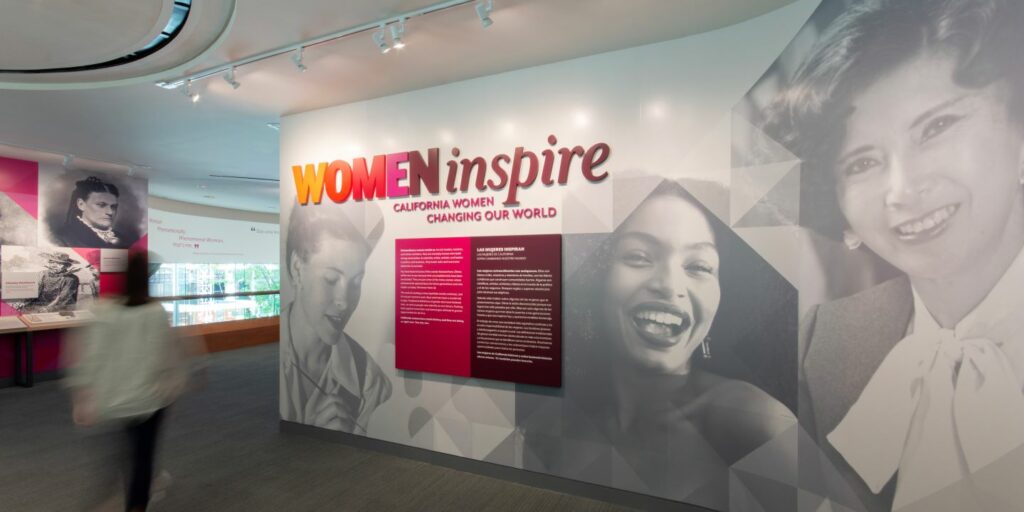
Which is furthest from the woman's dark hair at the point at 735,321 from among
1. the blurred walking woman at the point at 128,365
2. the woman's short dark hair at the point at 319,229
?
the blurred walking woman at the point at 128,365

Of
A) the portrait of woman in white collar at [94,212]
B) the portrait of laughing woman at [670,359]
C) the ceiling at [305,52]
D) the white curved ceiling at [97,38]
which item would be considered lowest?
the portrait of laughing woman at [670,359]

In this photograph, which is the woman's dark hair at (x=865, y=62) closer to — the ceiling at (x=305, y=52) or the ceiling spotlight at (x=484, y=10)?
the ceiling at (x=305, y=52)

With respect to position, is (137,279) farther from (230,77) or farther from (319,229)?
(319,229)

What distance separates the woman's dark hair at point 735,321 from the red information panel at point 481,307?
26 centimetres

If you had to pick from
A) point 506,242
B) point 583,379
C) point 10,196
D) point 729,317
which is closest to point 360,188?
point 506,242

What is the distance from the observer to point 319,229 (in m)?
4.30

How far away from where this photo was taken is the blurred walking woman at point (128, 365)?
2352 mm

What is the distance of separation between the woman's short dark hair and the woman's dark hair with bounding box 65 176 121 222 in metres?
5.04

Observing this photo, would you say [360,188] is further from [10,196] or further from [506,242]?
[10,196]

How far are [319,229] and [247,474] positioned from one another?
213 cm

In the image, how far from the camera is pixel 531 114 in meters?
3.44

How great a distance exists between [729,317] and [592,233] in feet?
3.41

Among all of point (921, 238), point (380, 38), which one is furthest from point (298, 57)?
point (921, 238)

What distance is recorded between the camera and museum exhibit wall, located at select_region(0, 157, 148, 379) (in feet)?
20.5
